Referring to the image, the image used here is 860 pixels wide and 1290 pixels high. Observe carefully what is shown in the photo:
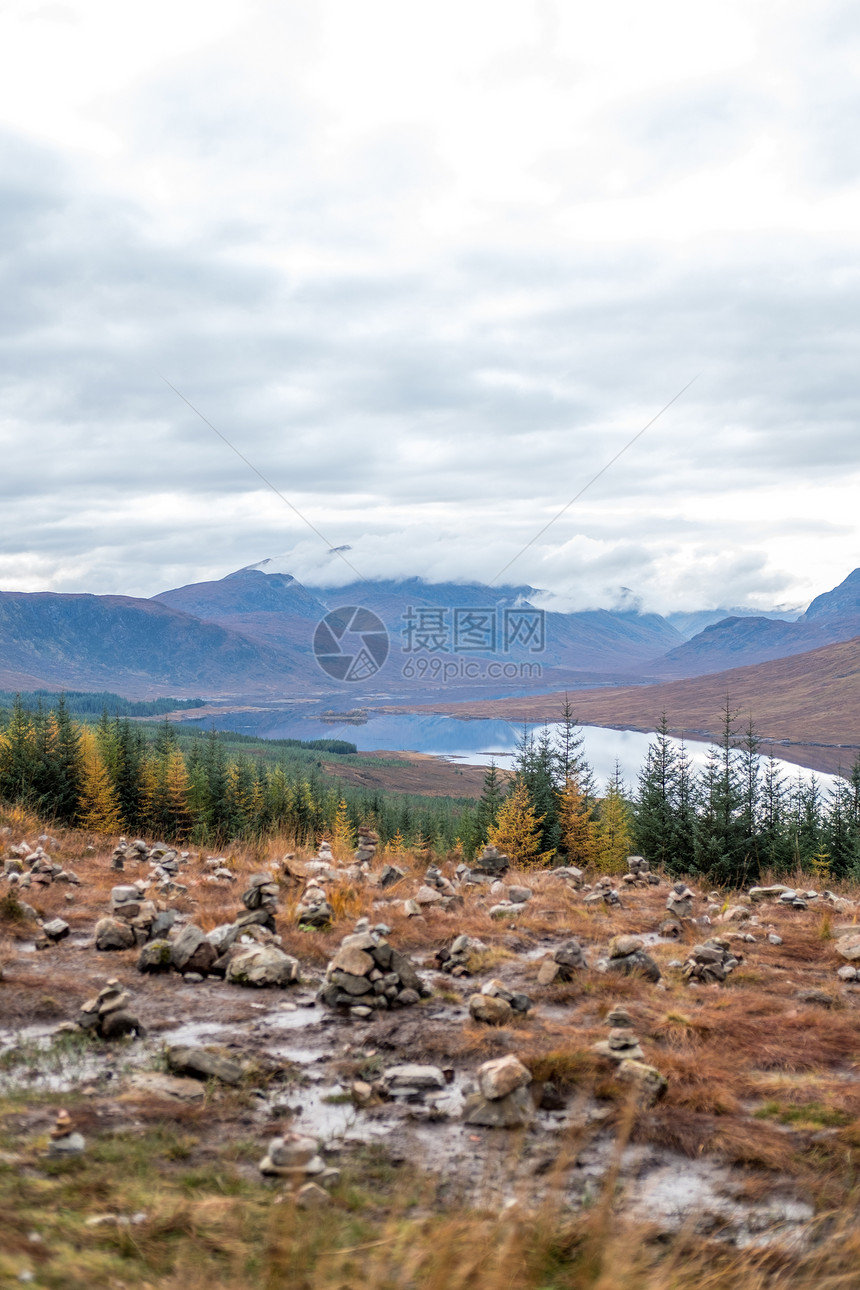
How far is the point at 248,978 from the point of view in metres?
6.79

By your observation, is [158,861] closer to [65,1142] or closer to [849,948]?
[65,1142]

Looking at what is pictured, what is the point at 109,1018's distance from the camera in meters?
5.38

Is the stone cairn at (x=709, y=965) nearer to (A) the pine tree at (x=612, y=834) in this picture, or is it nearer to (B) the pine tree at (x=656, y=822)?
(A) the pine tree at (x=612, y=834)

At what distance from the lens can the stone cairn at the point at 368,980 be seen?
20.7ft

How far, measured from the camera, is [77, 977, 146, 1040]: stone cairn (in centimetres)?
540

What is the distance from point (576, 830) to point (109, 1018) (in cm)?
3500

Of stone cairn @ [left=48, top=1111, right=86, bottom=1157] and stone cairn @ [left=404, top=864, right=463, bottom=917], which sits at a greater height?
stone cairn @ [left=48, top=1111, right=86, bottom=1157]

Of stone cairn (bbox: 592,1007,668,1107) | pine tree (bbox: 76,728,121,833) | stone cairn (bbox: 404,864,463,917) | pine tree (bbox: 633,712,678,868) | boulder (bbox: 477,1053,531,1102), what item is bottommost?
pine tree (bbox: 633,712,678,868)

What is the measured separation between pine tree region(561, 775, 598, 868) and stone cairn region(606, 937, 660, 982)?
29.8m

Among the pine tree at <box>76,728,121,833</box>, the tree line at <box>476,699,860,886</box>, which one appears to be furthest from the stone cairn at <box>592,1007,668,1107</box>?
the pine tree at <box>76,728,121,833</box>

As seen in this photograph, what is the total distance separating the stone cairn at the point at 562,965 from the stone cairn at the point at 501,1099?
2.32m

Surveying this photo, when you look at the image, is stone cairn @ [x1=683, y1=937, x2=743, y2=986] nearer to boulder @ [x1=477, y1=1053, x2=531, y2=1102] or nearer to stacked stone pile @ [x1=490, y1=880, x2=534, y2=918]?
stacked stone pile @ [x1=490, y1=880, x2=534, y2=918]

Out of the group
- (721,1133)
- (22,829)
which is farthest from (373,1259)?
(22,829)

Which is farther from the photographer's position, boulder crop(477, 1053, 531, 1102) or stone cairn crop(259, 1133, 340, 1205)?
boulder crop(477, 1053, 531, 1102)
